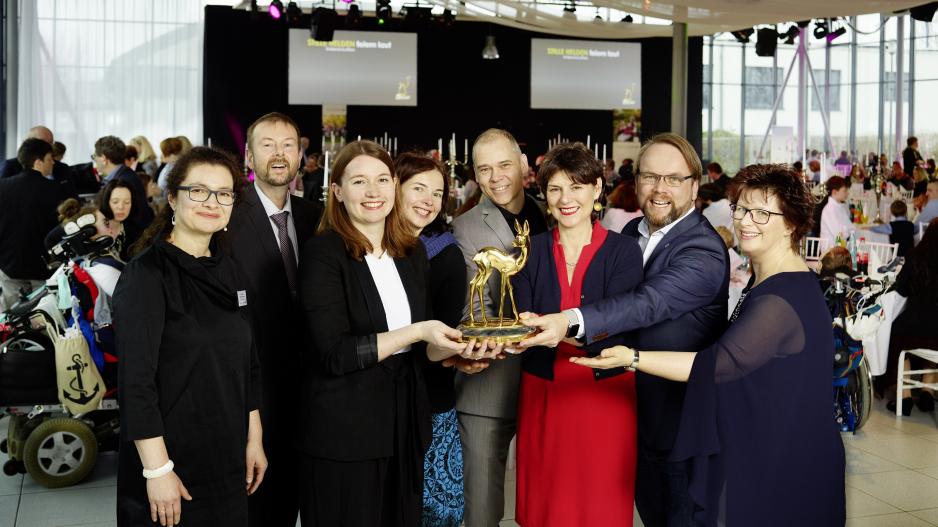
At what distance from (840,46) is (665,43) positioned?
395cm

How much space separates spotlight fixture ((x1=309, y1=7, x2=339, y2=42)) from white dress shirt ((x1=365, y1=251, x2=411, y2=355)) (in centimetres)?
1229

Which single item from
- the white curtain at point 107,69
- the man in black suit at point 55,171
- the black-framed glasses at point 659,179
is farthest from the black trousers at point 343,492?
the white curtain at point 107,69

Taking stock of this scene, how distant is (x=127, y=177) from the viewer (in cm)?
638

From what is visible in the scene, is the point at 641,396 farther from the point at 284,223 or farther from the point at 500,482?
the point at 284,223

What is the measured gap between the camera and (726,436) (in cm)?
224

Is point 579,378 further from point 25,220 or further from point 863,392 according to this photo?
point 25,220

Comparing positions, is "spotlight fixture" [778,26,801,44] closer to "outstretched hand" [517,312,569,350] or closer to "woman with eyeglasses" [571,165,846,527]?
"woman with eyeglasses" [571,165,846,527]

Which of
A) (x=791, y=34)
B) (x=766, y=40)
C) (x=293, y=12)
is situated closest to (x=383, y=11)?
(x=293, y=12)

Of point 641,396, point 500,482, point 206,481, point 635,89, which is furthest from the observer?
point 635,89

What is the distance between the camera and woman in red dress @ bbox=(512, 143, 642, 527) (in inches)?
99.7

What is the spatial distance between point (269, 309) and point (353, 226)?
51 centimetres

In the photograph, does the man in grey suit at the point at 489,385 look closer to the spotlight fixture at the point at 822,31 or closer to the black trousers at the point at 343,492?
the black trousers at the point at 343,492

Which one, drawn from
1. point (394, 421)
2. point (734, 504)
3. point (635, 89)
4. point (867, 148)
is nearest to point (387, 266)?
point (394, 421)

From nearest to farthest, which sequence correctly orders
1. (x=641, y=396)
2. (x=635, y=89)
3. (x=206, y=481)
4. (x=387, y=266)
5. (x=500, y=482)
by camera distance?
(x=206, y=481) < (x=387, y=266) < (x=641, y=396) < (x=500, y=482) < (x=635, y=89)
